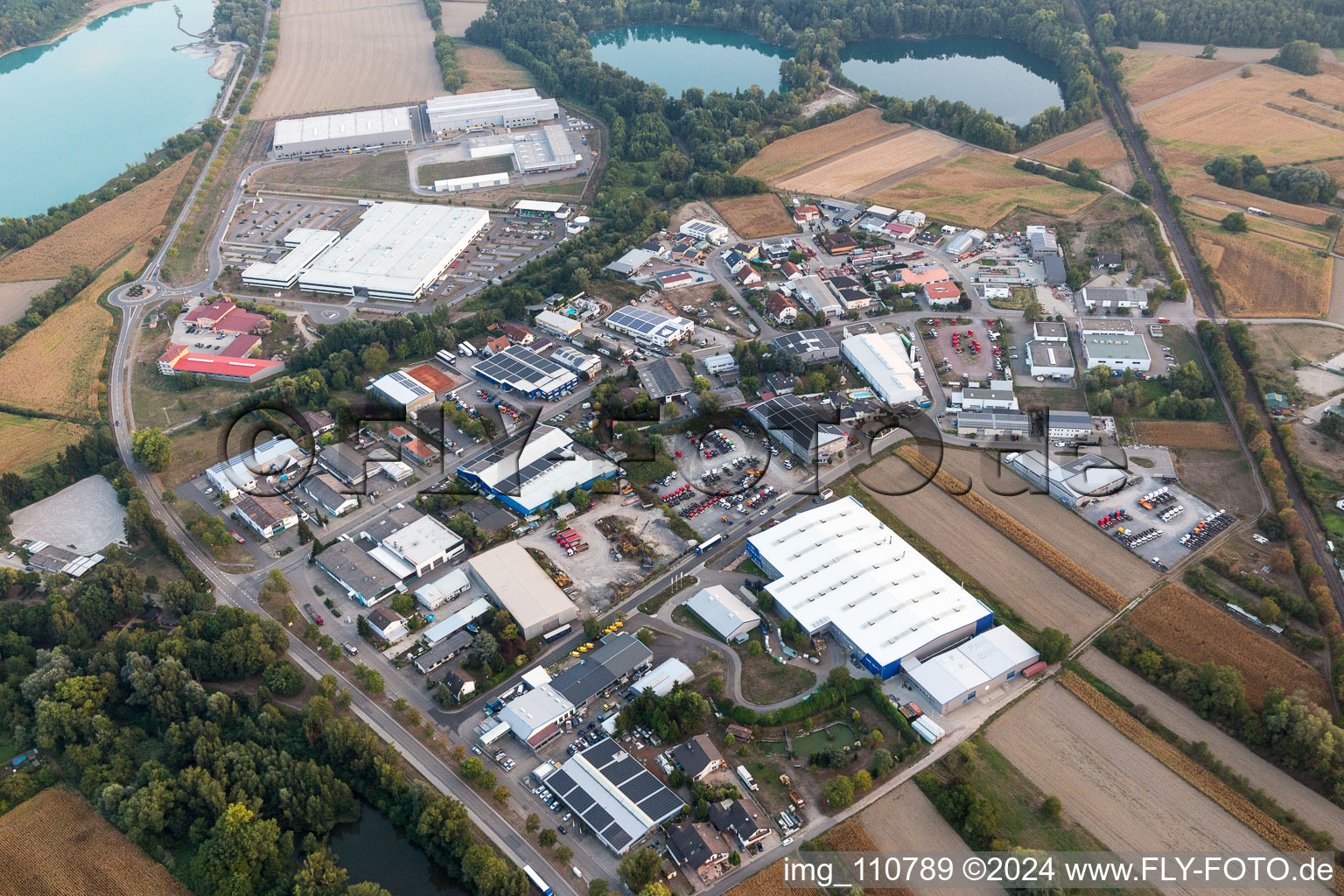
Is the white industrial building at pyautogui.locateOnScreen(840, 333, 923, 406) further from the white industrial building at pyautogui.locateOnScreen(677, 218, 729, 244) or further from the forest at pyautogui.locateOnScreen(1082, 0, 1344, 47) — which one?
the forest at pyautogui.locateOnScreen(1082, 0, 1344, 47)

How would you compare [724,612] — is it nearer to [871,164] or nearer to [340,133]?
[871,164]

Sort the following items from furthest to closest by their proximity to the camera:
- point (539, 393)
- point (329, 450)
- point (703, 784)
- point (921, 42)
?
point (921, 42) → point (539, 393) → point (329, 450) → point (703, 784)

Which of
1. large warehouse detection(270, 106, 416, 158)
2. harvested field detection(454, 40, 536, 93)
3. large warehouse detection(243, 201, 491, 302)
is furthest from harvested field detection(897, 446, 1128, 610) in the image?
harvested field detection(454, 40, 536, 93)

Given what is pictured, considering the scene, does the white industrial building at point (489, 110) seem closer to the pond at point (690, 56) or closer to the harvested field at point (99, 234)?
the pond at point (690, 56)

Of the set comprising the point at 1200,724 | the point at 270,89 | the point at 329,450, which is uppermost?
the point at 270,89

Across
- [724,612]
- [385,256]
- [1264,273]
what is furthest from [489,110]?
[724,612]

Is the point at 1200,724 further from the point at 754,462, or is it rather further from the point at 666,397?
the point at 666,397

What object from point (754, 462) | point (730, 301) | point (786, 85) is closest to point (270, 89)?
point (786, 85)

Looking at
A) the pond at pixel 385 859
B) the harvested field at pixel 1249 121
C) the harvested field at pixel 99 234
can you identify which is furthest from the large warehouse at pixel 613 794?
the harvested field at pixel 1249 121
